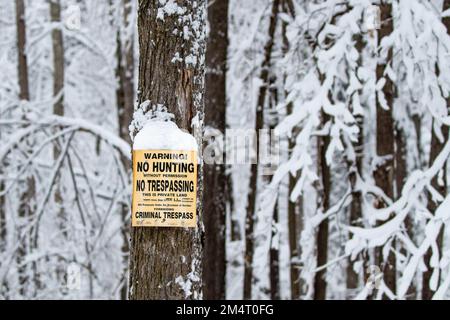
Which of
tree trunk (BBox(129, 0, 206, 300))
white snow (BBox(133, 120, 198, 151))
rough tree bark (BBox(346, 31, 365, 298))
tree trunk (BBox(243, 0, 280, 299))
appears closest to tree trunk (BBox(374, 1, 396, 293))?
rough tree bark (BBox(346, 31, 365, 298))

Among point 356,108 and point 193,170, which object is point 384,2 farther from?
point 193,170

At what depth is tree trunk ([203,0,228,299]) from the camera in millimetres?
8375

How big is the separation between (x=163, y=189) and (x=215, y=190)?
A: 4995mm

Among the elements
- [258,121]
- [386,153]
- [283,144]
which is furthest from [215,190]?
Result: [283,144]

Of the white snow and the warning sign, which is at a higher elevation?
the white snow

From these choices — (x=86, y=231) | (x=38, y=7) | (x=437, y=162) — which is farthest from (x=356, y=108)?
(x=38, y=7)

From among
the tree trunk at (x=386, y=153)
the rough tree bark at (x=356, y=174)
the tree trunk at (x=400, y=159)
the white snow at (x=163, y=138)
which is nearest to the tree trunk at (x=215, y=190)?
the rough tree bark at (x=356, y=174)

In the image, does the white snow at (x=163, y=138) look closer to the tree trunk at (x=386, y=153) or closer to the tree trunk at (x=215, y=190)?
the tree trunk at (x=215, y=190)

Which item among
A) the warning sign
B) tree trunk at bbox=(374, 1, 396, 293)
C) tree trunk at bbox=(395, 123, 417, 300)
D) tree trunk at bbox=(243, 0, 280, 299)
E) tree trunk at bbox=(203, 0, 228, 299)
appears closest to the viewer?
the warning sign

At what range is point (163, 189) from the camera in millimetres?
3449

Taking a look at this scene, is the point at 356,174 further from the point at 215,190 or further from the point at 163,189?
the point at 163,189

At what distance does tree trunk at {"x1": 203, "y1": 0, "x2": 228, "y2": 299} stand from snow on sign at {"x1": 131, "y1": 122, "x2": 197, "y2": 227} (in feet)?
15.8

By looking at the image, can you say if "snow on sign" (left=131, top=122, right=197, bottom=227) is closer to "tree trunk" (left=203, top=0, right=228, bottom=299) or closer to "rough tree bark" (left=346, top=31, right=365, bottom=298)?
"tree trunk" (left=203, top=0, right=228, bottom=299)
